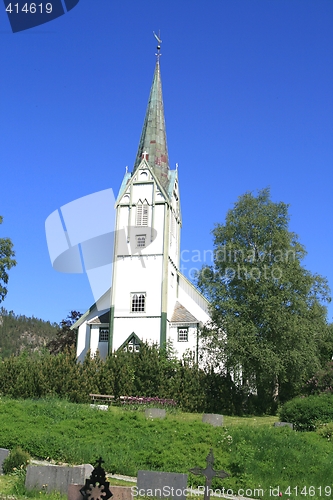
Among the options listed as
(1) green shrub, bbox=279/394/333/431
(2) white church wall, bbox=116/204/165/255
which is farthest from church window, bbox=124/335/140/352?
(1) green shrub, bbox=279/394/333/431

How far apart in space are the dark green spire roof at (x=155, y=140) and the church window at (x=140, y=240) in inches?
174

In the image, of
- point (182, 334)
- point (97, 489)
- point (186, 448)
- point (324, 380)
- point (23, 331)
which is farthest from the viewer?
point (23, 331)

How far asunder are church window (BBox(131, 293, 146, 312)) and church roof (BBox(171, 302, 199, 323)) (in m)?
2.50

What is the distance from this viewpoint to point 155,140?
1697 inches

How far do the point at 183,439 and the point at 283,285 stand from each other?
1653 cm

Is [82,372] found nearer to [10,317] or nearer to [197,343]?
[197,343]

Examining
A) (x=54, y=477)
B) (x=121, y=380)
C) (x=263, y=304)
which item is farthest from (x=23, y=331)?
(x=54, y=477)

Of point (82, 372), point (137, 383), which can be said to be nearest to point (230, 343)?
point (137, 383)

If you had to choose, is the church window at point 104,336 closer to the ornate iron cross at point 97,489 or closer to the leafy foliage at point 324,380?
the leafy foliage at point 324,380

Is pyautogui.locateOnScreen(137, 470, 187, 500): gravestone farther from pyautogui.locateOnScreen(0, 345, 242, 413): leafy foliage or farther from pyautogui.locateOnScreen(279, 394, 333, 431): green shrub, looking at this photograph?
pyautogui.locateOnScreen(0, 345, 242, 413): leafy foliage

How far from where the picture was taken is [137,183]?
40.9 meters

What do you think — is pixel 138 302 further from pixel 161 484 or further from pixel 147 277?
pixel 161 484

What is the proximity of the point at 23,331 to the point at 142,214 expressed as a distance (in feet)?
422

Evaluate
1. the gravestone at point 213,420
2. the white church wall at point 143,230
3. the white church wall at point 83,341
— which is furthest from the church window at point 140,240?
the gravestone at point 213,420
